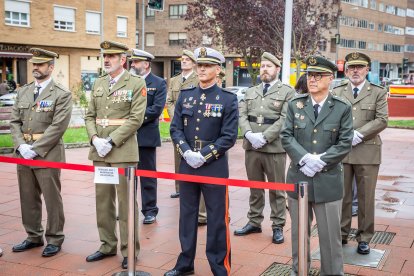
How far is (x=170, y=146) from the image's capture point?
48.1 feet

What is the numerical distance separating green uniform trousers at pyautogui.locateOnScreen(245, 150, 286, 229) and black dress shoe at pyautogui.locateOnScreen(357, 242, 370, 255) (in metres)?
0.94

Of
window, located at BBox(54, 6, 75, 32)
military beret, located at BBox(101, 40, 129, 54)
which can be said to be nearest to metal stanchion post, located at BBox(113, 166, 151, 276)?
military beret, located at BBox(101, 40, 129, 54)

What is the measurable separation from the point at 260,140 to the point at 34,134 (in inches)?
97.5

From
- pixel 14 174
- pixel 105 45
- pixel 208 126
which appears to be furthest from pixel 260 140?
pixel 14 174

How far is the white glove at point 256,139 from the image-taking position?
624 centimetres

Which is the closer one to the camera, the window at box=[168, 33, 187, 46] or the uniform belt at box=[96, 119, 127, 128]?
the uniform belt at box=[96, 119, 127, 128]

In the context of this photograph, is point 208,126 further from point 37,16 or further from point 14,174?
point 37,16

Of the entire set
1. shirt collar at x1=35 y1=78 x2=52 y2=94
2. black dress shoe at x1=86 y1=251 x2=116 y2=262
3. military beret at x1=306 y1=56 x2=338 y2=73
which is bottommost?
black dress shoe at x1=86 y1=251 x2=116 y2=262

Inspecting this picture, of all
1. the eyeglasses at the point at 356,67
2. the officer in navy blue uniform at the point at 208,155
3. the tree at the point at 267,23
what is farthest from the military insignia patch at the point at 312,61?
the tree at the point at 267,23

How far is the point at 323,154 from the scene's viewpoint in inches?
184

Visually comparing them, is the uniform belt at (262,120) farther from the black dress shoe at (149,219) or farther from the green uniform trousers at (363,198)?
the black dress shoe at (149,219)

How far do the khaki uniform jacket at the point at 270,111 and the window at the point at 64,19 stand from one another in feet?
113

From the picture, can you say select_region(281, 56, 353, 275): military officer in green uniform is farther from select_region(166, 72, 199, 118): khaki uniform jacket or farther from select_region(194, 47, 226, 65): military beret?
select_region(166, 72, 199, 118): khaki uniform jacket

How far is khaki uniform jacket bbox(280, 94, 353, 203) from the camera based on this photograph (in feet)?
15.4
